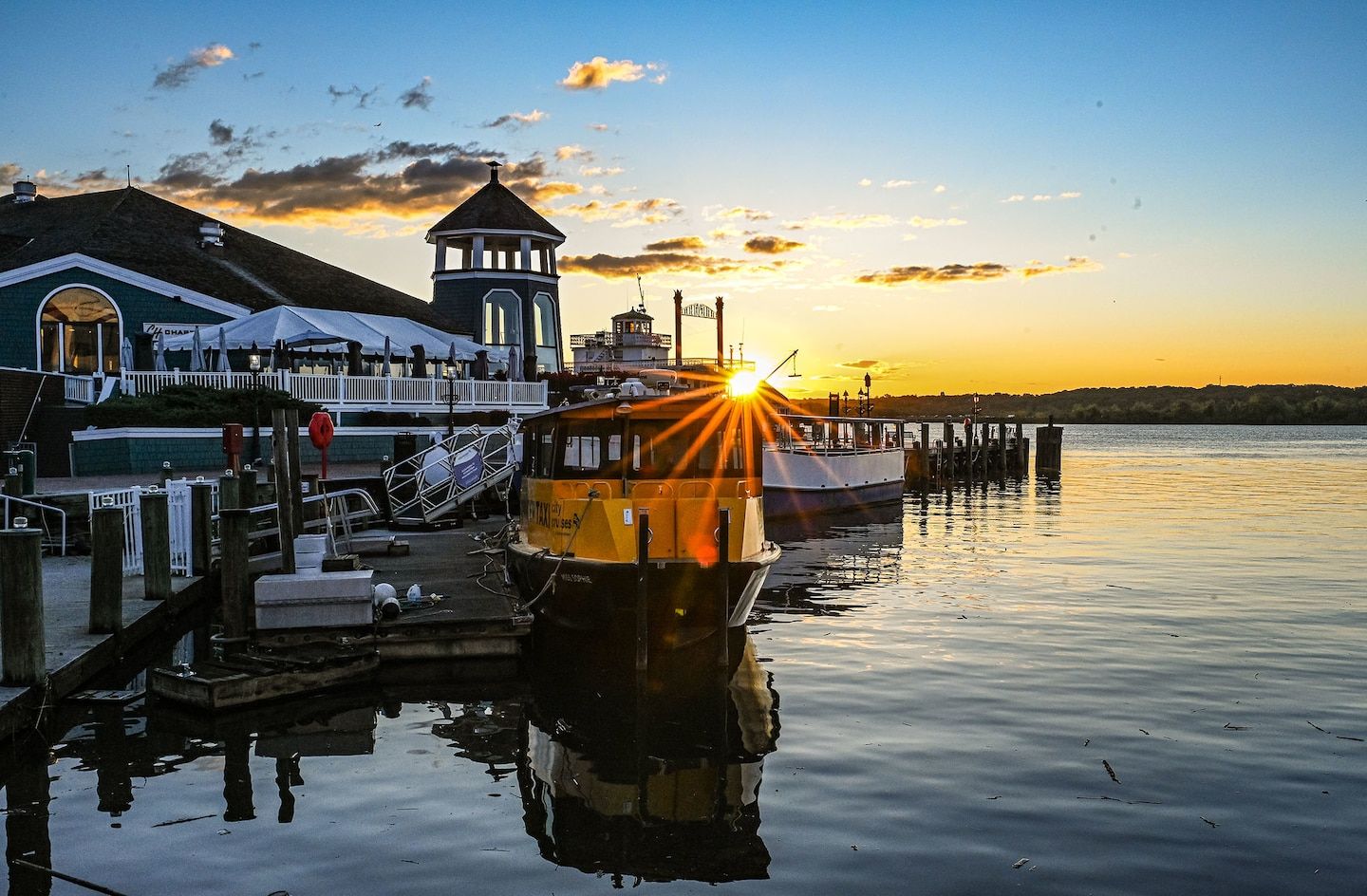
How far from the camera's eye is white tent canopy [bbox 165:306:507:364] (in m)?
30.5

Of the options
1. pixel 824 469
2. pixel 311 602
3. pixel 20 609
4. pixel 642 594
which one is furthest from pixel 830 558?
pixel 20 609

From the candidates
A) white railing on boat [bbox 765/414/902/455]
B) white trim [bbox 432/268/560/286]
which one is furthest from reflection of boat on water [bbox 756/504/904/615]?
white trim [bbox 432/268/560/286]

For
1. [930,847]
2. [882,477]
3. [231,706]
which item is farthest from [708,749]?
[882,477]

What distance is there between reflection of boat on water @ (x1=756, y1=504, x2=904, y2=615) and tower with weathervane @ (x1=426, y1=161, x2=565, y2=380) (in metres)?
16.5

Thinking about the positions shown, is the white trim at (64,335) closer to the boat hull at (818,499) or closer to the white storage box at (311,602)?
the boat hull at (818,499)

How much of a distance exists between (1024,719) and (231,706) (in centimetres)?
894

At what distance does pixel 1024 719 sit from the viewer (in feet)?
43.1

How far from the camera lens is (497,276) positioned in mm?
49562

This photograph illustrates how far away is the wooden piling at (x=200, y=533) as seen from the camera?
17469 millimetres

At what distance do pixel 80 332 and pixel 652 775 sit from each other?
29.6 m

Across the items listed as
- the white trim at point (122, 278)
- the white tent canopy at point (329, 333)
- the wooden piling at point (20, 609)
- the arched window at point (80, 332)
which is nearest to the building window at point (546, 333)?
the white tent canopy at point (329, 333)

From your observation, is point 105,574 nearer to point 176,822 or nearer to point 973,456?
point 176,822

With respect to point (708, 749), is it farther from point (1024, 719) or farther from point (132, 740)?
point (132, 740)

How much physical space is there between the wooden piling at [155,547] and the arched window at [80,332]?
20631 mm
